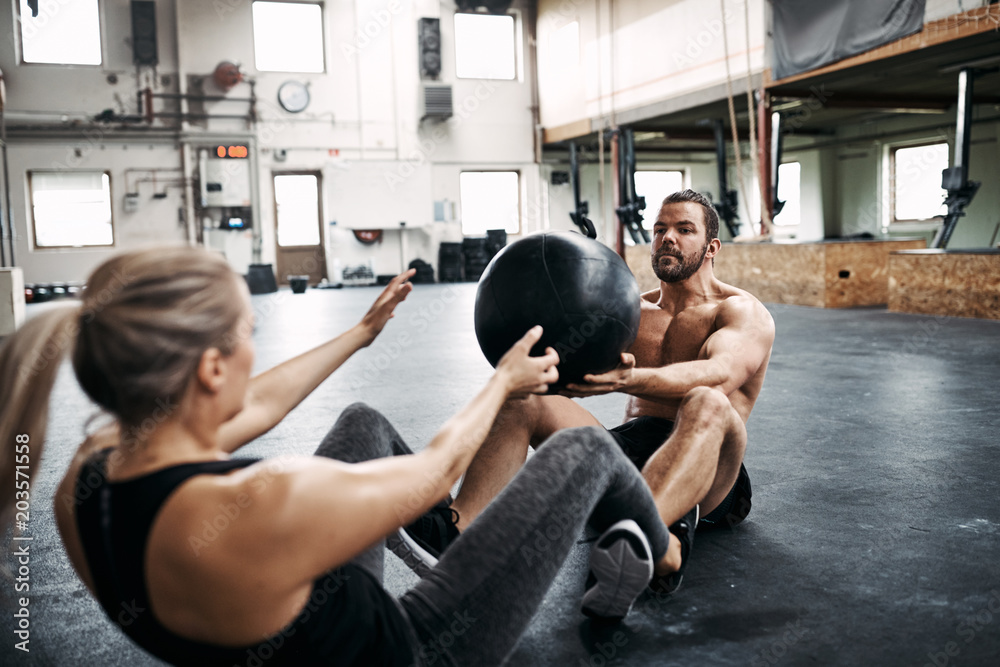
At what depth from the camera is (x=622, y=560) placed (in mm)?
1327

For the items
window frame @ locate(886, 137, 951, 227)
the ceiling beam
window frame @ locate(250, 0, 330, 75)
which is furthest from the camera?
window frame @ locate(886, 137, 951, 227)

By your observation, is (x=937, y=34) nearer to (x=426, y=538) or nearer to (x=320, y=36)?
(x=426, y=538)

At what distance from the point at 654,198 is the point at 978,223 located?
6.06m

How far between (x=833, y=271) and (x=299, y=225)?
28.0ft

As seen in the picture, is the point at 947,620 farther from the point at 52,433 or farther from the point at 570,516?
the point at 52,433

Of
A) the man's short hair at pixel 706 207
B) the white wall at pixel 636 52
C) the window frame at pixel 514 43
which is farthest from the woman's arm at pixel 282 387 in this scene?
the window frame at pixel 514 43

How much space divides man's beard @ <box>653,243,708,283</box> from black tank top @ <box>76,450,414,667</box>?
1.34m

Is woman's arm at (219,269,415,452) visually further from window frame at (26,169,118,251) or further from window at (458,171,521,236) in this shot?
window at (458,171,521,236)

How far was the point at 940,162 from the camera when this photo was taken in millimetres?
12648

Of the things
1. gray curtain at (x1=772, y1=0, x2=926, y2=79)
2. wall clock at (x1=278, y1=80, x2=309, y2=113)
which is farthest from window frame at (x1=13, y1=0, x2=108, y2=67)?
gray curtain at (x1=772, y1=0, x2=926, y2=79)

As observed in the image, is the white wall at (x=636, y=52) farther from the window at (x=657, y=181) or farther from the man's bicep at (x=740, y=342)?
the man's bicep at (x=740, y=342)

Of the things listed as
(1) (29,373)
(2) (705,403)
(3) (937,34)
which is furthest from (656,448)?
(3) (937,34)

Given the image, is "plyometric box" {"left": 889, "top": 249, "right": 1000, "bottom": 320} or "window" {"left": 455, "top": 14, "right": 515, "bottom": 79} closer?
"plyometric box" {"left": 889, "top": 249, "right": 1000, "bottom": 320}

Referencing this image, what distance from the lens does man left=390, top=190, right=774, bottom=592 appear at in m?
1.66
